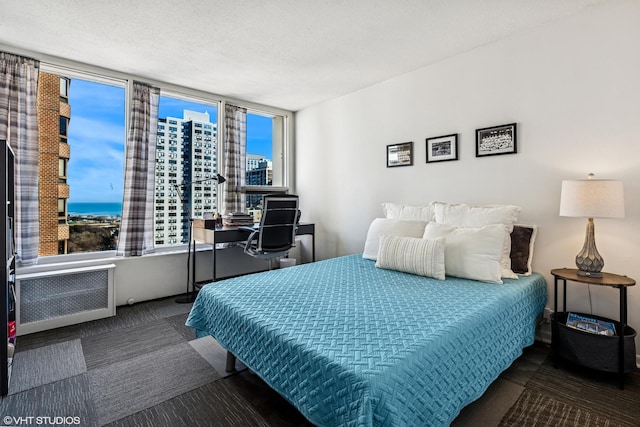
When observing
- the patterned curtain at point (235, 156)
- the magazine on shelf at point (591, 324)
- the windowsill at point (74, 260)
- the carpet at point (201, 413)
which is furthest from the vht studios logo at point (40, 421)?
the magazine on shelf at point (591, 324)

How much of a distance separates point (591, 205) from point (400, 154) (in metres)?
1.82

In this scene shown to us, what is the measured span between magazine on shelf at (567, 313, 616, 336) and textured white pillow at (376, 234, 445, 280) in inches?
34.8

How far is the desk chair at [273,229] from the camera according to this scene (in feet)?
11.0

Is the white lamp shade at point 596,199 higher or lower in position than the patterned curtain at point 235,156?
lower

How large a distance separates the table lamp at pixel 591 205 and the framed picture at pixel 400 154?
1522mm

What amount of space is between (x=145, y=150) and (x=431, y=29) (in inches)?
121

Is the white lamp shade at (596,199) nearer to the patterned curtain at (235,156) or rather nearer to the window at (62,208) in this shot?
the patterned curtain at (235,156)

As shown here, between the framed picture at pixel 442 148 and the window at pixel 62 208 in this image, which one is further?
the window at pixel 62 208

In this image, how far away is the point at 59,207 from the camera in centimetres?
317

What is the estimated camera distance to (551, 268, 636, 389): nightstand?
1898 millimetres

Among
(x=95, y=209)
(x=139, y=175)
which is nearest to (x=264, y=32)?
(x=139, y=175)

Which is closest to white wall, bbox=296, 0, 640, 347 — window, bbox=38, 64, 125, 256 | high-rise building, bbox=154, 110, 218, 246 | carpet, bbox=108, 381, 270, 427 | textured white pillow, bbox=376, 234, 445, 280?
textured white pillow, bbox=376, 234, 445, 280

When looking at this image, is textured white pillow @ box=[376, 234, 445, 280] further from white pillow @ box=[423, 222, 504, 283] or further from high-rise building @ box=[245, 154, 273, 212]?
high-rise building @ box=[245, 154, 273, 212]

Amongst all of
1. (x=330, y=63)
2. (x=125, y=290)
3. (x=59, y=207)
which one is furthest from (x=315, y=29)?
(x=125, y=290)
